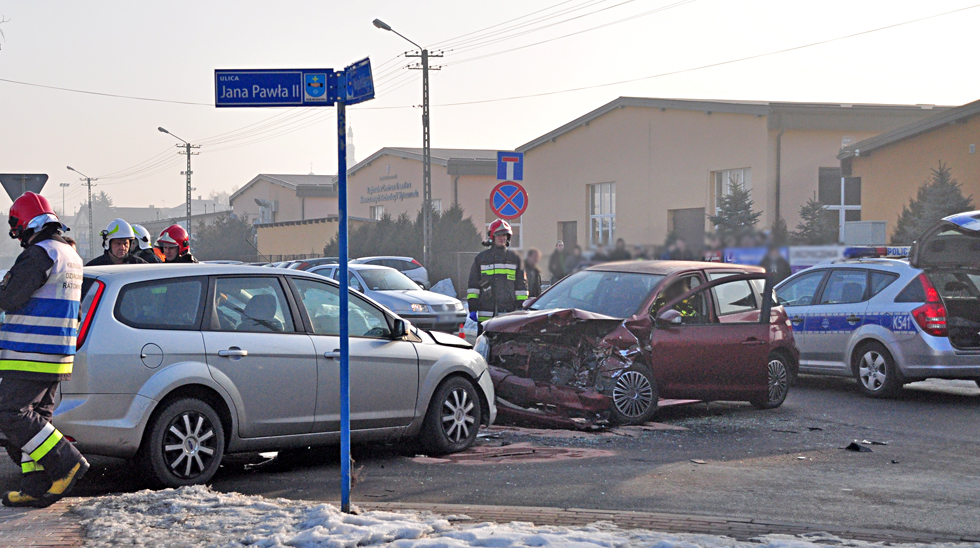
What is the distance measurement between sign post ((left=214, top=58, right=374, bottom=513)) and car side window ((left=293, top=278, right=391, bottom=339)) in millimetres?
1859

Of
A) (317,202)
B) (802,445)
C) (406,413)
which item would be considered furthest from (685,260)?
(317,202)

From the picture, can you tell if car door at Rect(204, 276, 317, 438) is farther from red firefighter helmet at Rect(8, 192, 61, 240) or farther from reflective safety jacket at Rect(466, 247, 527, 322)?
reflective safety jacket at Rect(466, 247, 527, 322)

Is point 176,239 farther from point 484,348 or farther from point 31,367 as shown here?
point 31,367

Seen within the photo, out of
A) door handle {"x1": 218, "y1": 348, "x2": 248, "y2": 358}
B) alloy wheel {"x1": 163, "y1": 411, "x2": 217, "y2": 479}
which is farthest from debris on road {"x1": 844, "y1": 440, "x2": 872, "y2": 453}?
alloy wheel {"x1": 163, "y1": 411, "x2": 217, "y2": 479}

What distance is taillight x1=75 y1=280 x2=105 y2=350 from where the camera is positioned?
21.7 feet

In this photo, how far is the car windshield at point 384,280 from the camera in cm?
2136

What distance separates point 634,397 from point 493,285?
7.64 feet

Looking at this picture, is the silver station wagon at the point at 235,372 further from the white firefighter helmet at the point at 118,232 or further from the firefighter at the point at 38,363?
the white firefighter helmet at the point at 118,232

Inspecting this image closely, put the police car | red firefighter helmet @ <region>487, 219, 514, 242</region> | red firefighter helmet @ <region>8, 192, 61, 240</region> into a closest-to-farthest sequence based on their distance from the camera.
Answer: red firefighter helmet @ <region>8, 192, 61, 240</region> < red firefighter helmet @ <region>487, 219, 514, 242</region> < the police car

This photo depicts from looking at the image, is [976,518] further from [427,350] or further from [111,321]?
[111,321]

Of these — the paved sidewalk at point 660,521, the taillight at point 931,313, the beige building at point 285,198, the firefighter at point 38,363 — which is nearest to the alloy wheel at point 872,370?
the taillight at point 931,313

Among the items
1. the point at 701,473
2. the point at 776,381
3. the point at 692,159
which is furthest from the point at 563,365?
the point at 692,159

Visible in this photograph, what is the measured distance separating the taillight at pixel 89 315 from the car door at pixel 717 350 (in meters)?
5.33

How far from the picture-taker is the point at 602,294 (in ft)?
33.0
